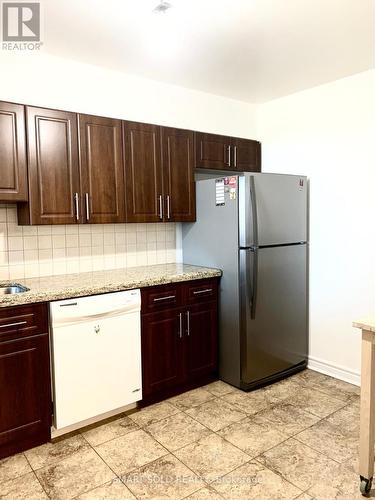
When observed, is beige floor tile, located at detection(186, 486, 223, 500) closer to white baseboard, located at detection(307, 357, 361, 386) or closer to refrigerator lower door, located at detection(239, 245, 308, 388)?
refrigerator lower door, located at detection(239, 245, 308, 388)

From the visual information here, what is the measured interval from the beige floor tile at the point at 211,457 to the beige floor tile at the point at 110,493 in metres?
0.37

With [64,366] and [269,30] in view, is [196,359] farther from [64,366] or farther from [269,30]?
[269,30]

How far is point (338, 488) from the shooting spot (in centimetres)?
191

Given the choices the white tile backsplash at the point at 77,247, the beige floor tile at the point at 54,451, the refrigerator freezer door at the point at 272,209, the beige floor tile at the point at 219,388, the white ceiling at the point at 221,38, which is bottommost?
the beige floor tile at the point at 54,451

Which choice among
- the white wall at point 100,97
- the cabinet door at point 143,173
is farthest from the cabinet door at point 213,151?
the cabinet door at point 143,173

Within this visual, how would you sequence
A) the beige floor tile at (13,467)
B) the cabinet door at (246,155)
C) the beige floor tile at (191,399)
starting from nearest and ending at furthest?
the beige floor tile at (13,467) → the beige floor tile at (191,399) → the cabinet door at (246,155)

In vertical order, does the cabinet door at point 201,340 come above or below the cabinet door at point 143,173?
below

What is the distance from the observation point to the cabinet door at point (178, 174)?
3.11 m

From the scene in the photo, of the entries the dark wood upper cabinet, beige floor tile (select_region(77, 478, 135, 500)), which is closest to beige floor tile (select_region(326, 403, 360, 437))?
beige floor tile (select_region(77, 478, 135, 500))

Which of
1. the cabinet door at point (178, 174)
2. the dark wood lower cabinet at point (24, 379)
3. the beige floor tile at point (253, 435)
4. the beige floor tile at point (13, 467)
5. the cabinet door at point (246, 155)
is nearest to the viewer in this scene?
the beige floor tile at point (13, 467)

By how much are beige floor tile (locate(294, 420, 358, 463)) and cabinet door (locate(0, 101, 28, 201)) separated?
2.38 metres

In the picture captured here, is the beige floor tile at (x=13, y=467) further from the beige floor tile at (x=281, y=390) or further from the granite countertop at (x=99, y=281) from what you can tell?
the beige floor tile at (x=281, y=390)

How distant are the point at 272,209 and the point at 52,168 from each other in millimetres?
1685

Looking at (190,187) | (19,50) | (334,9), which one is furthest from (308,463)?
(19,50)
